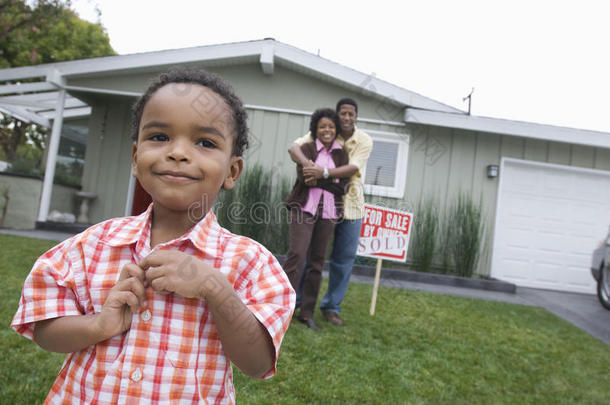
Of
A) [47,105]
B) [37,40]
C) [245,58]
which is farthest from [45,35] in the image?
[245,58]

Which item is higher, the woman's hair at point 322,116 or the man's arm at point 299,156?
the woman's hair at point 322,116

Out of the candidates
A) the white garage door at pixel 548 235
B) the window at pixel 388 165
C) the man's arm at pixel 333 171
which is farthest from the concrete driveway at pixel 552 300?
the man's arm at pixel 333 171

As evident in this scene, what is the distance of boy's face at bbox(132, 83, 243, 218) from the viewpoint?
2.51 feet

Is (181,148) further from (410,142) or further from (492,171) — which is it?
(492,171)

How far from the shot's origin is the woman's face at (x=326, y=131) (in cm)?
290

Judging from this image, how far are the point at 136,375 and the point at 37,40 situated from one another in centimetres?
1644

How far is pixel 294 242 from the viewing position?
284 centimetres

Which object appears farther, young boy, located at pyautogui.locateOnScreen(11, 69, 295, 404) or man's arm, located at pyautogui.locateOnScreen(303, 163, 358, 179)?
man's arm, located at pyautogui.locateOnScreen(303, 163, 358, 179)

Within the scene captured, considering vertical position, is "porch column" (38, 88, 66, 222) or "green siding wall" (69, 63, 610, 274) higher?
"green siding wall" (69, 63, 610, 274)

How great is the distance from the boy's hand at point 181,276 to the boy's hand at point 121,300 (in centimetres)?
2

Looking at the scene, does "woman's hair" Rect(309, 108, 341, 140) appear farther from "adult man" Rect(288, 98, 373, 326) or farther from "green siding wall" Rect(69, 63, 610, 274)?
"green siding wall" Rect(69, 63, 610, 274)

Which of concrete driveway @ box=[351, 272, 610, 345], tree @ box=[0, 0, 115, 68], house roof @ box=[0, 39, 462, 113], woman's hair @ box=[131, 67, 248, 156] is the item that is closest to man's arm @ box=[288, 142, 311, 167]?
woman's hair @ box=[131, 67, 248, 156]

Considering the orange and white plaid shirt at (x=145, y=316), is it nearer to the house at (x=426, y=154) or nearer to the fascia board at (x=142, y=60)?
the house at (x=426, y=154)

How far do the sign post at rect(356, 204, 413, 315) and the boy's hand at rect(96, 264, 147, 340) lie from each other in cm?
319
